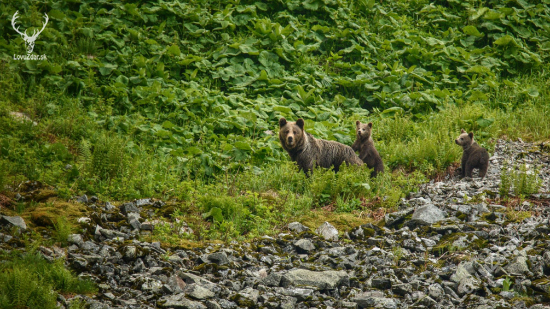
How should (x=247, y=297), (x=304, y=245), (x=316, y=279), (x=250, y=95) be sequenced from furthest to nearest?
(x=250, y=95) < (x=304, y=245) < (x=316, y=279) < (x=247, y=297)

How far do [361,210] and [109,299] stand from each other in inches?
168

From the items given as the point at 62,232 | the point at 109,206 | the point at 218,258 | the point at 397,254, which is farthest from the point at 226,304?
the point at 109,206

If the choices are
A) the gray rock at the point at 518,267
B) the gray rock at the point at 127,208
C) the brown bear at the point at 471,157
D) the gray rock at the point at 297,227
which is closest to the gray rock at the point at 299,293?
the gray rock at the point at 297,227

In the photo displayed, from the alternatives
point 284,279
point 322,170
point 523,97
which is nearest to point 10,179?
point 284,279

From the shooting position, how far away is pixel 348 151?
8.73 metres

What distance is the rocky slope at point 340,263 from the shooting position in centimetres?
471

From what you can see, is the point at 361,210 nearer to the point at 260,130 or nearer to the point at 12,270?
the point at 260,130

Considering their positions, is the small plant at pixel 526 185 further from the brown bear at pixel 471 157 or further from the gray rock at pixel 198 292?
the gray rock at pixel 198 292

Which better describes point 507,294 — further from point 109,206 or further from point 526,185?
point 109,206

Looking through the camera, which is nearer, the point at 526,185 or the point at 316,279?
the point at 316,279

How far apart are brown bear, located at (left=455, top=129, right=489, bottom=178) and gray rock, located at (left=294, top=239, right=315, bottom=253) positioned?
12.1ft

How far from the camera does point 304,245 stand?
237 inches

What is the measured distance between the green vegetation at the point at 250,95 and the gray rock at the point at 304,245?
62 cm

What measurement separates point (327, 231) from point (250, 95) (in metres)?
5.64
